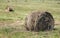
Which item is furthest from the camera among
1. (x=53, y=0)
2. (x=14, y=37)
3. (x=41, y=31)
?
(x=53, y=0)

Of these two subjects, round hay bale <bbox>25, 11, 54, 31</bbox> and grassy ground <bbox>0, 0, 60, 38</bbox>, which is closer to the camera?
grassy ground <bbox>0, 0, 60, 38</bbox>

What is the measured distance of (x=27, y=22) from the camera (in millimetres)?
12398

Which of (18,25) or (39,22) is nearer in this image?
(39,22)

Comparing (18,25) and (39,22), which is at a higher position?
(39,22)

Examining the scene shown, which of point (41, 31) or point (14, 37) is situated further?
point (41, 31)

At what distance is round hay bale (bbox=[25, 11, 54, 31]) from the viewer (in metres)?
12.0

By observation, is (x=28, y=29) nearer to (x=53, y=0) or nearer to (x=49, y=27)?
(x=49, y=27)

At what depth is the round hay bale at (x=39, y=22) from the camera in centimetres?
1198

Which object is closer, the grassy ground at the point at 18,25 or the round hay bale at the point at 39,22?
the grassy ground at the point at 18,25

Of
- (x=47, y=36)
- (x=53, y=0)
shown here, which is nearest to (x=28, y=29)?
(x=47, y=36)

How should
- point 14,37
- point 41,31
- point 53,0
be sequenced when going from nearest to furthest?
1. point 14,37
2. point 41,31
3. point 53,0

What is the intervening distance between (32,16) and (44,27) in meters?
0.76

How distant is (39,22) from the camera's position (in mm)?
12070

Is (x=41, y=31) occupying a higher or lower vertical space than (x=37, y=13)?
lower
